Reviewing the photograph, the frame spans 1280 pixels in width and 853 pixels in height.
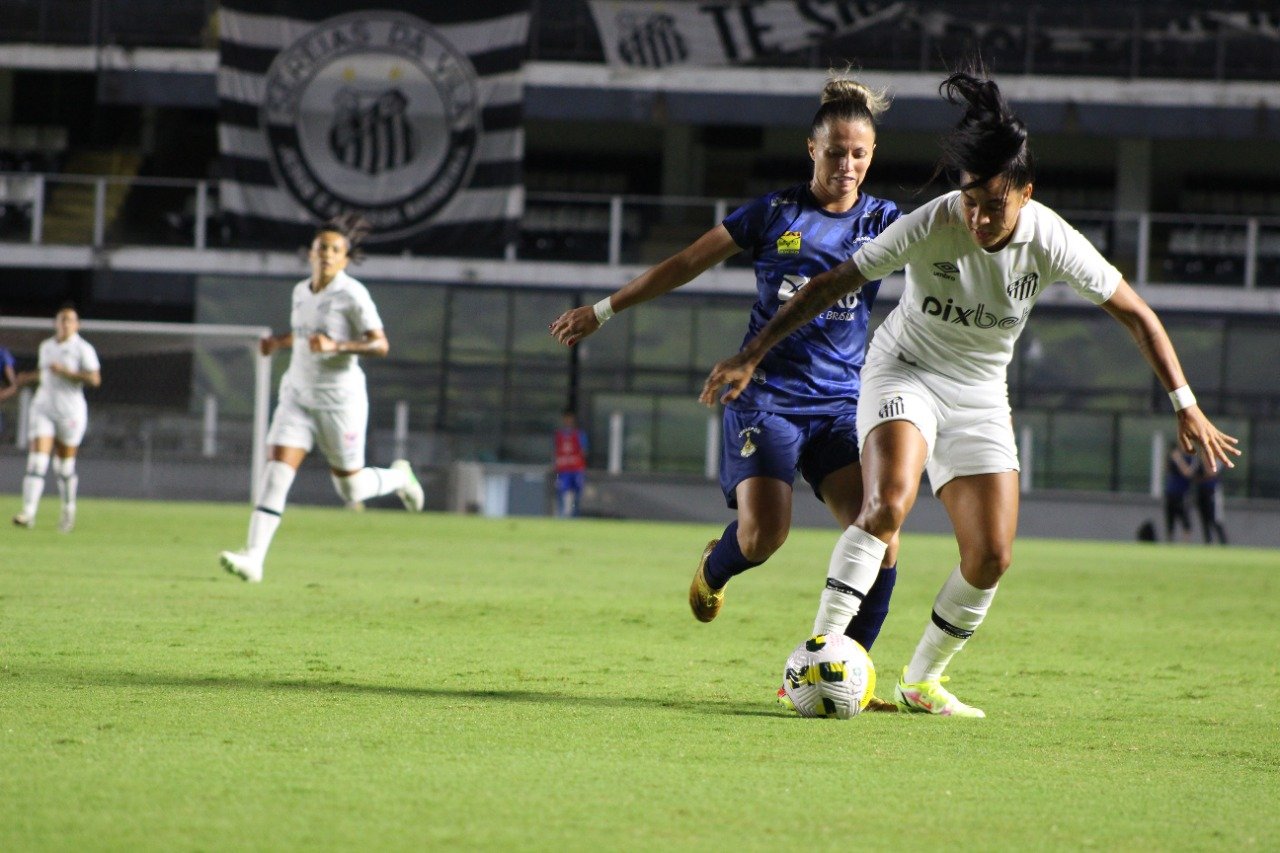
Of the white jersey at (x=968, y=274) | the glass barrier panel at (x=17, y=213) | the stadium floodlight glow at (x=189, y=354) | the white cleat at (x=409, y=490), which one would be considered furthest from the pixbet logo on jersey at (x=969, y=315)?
the glass barrier panel at (x=17, y=213)

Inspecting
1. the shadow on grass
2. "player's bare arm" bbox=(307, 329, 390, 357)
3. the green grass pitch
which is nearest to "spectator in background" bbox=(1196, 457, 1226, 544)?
the green grass pitch

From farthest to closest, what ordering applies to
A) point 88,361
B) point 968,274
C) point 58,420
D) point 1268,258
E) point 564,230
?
point 564,230 < point 1268,258 < point 88,361 < point 58,420 < point 968,274

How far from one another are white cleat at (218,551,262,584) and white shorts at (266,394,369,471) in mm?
749

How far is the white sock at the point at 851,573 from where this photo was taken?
215 inches

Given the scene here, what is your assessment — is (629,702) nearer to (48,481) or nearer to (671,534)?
(671,534)

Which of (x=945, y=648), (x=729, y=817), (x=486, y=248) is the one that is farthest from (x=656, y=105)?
(x=729, y=817)

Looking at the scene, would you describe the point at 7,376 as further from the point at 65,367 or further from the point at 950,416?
the point at 950,416

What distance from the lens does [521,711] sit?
5.44 metres

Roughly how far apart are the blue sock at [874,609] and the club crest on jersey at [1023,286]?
1151 millimetres

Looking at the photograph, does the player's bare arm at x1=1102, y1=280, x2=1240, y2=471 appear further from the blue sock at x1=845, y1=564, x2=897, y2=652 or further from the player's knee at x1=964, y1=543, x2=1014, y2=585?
the blue sock at x1=845, y1=564, x2=897, y2=652

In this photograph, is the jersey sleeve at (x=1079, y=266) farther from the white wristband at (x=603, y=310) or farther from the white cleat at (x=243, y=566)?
the white cleat at (x=243, y=566)

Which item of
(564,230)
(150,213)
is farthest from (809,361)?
(150,213)

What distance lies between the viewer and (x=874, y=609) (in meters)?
6.16

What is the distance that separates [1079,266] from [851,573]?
1234 mm
